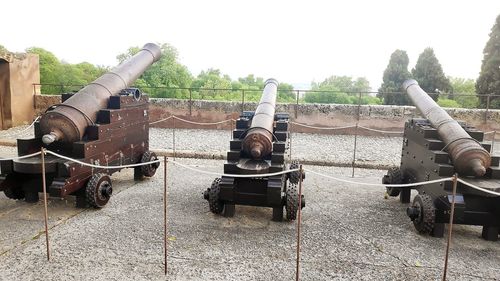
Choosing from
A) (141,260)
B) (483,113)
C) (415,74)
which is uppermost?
(415,74)

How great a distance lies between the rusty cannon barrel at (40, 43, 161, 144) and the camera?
4.35 metres

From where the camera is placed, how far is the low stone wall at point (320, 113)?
32.3 ft

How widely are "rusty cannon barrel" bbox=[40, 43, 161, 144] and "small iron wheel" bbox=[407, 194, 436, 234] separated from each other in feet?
11.6

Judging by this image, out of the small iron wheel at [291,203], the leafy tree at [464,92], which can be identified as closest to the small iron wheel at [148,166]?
the small iron wheel at [291,203]

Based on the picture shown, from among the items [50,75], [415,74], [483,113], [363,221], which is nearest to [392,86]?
[415,74]

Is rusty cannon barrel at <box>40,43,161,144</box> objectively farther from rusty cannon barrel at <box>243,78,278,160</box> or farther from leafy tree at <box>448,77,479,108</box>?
leafy tree at <box>448,77,479,108</box>

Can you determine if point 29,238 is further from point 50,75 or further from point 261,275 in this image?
point 50,75

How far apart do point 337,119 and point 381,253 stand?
22.9 feet

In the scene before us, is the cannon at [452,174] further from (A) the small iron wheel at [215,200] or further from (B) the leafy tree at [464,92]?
(B) the leafy tree at [464,92]

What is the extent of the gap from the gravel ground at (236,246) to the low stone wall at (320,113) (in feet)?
17.9

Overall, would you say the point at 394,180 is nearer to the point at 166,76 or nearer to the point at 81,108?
the point at 81,108

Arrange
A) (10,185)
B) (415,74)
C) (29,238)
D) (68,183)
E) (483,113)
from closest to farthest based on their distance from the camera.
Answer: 1. (29,238)
2. (68,183)
3. (10,185)
4. (483,113)
5. (415,74)

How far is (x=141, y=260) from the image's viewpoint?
10.6 feet

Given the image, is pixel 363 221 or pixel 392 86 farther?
pixel 392 86
